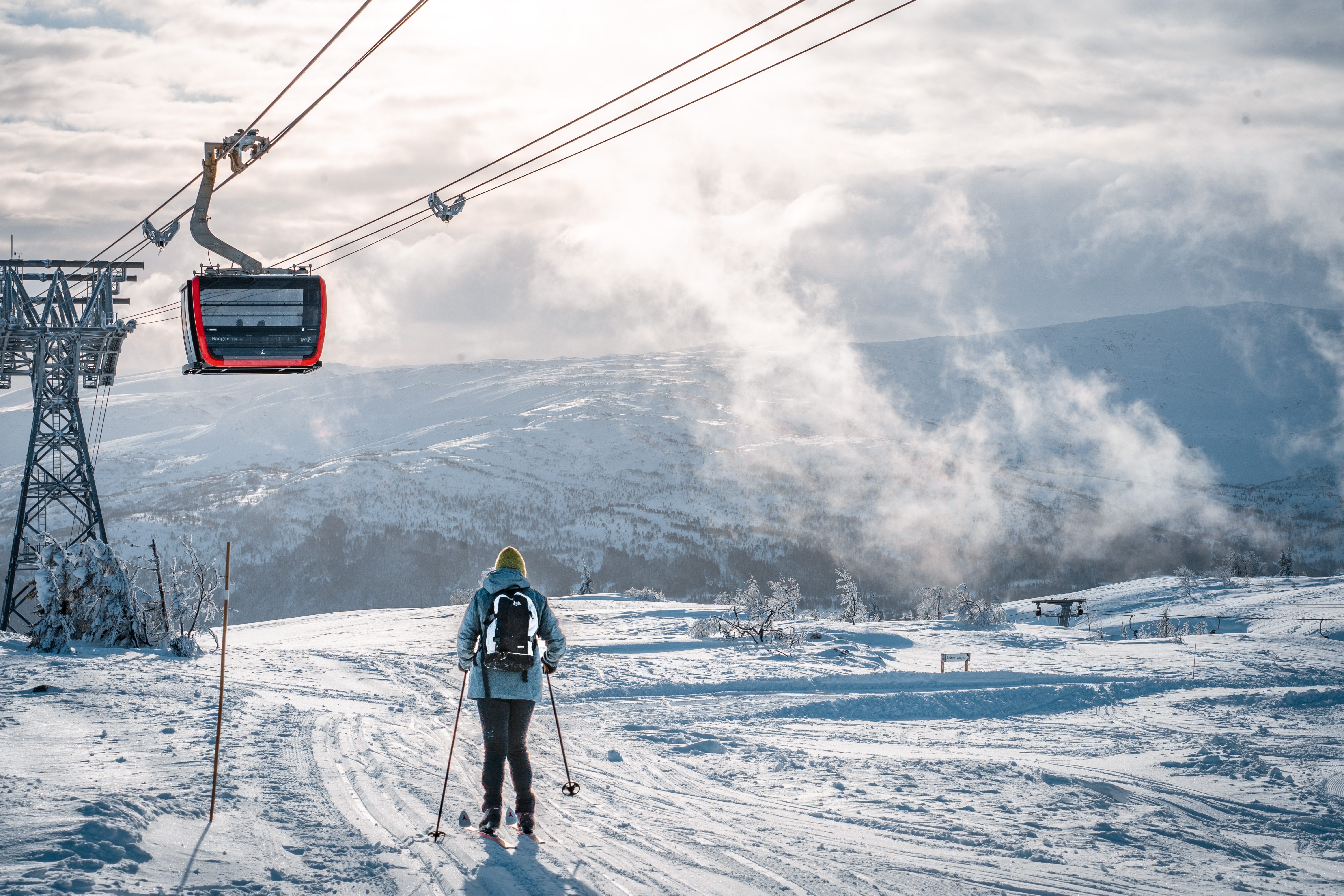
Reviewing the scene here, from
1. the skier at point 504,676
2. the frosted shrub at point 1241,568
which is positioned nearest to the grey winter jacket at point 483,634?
the skier at point 504,676

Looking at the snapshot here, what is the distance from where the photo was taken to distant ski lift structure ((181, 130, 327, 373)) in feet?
44.1

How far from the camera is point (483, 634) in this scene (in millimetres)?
6359

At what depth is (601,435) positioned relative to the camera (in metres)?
165

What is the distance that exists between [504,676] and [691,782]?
9.96 feet

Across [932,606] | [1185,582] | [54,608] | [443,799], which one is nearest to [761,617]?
[54,608]

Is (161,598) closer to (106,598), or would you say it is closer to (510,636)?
(106,598)

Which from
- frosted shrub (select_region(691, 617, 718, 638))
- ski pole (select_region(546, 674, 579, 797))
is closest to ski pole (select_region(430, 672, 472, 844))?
ski pole (select_region(546, 674, 579, 797))

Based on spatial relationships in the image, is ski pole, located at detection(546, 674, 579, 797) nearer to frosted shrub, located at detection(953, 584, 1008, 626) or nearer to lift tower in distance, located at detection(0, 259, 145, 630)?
lift tower in distance, located at detection(0, 259, 145, 630)

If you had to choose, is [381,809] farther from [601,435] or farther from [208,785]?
[601,435]

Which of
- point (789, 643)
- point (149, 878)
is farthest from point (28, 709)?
point (789, 643)

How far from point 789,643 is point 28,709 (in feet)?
54.8

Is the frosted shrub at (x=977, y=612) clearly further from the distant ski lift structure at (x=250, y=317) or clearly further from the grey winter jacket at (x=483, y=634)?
the grey winter jacket at (x=483, y=634)

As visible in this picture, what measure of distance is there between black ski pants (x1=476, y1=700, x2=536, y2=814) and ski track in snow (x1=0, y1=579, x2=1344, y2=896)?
1.22 ft

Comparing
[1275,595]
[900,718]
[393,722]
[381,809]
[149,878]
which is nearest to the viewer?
[149,878]
